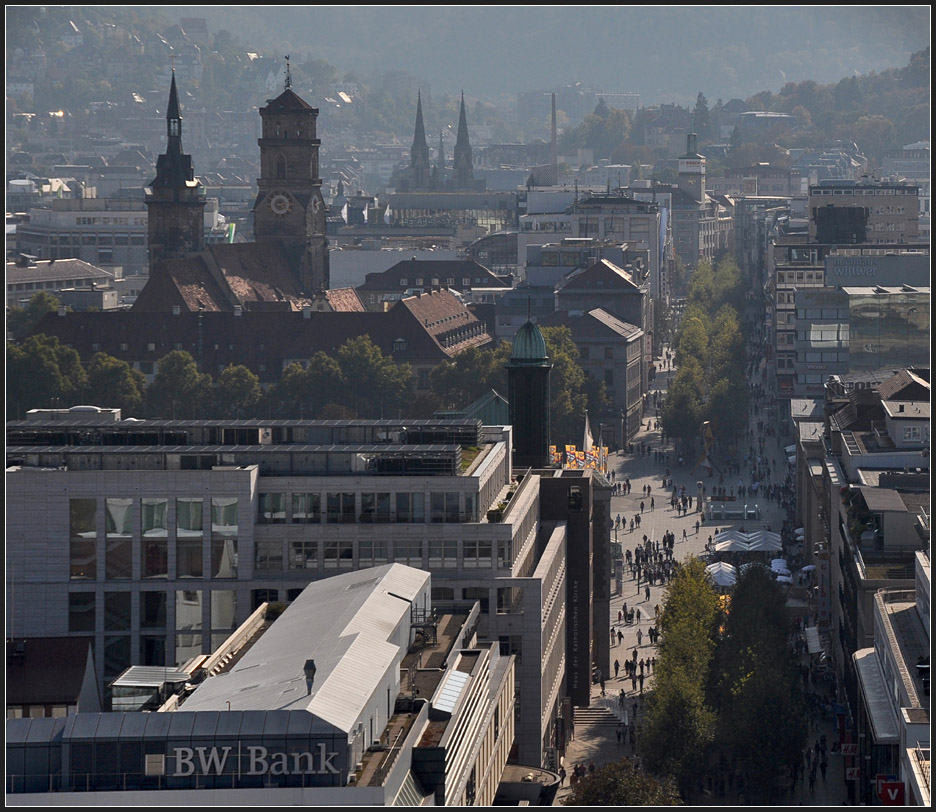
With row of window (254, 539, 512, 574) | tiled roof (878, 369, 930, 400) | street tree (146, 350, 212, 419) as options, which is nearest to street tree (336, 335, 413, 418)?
street tree (146, 350, 212, 419)

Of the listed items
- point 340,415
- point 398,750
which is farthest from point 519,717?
point 340,415

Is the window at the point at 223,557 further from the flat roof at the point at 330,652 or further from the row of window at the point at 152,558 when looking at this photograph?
the flat roof at the point at 330,652

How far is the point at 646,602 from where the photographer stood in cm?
9988

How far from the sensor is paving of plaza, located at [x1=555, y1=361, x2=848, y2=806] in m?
69.8

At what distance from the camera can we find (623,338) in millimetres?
161375

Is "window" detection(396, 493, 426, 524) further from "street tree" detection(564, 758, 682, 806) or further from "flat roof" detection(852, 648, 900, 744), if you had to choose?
"flat roof" detection(852, 648, 900, 744)

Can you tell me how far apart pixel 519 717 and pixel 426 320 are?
106 meters

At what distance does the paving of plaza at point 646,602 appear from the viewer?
69.8m

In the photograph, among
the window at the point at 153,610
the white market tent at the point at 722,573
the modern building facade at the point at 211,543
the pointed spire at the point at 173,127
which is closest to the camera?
the modern building facade at the point at 211,543

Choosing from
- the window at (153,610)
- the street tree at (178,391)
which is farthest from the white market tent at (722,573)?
the street tree at (178,391)

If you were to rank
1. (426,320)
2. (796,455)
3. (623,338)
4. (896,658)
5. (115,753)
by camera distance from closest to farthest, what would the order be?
(115,753) → (896,658) → (796,455) → (623,338) → (426,320)

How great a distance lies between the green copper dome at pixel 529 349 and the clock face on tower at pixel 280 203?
106 m

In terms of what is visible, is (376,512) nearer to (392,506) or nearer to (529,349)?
(392,506)

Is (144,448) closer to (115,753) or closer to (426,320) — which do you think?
(115,753)
